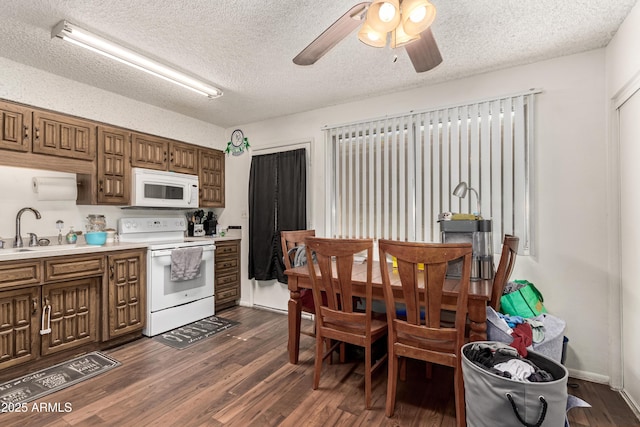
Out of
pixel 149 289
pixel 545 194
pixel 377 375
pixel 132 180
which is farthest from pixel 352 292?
pixel 132 180

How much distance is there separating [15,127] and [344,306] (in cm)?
301

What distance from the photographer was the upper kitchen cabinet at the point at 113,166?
306 cm

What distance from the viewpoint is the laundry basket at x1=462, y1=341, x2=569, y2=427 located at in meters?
1.35

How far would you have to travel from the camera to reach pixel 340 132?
3498 millimetres

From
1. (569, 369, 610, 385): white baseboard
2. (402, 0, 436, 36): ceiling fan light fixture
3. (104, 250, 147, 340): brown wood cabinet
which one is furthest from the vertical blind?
(104, 250, 147, 340): brown wood cabinet

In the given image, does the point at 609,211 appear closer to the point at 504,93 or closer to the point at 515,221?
the point at 515,221

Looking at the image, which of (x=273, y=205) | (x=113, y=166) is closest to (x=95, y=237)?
(x=113, y=166)

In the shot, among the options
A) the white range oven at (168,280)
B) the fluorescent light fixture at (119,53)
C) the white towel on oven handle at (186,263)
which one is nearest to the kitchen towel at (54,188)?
the white range oven at (168,280)

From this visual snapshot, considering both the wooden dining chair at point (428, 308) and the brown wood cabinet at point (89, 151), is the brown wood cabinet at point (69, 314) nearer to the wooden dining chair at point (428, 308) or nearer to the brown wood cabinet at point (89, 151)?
the brown wood cabinet at point (89, 151)

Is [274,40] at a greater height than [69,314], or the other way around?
[274,40]

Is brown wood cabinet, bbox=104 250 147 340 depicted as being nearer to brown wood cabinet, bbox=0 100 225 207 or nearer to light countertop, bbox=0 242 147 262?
light countertop, bbox=0 242 147 262

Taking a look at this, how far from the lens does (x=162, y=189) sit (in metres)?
3.51

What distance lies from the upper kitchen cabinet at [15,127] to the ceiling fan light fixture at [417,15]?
10.1 ft

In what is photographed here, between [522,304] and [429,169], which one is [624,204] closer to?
[522,304]
